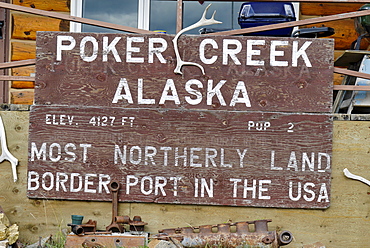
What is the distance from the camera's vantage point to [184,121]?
3.49 metres

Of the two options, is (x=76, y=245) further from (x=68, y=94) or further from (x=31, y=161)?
(x=68, y=94)

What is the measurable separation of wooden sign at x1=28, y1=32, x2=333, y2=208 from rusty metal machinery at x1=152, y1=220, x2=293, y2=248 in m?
0.22

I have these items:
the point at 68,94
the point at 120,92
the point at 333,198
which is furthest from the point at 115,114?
the point at 333,198

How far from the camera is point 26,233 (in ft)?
11.7

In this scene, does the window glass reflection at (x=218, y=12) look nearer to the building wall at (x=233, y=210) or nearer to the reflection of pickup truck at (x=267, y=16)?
the reflection of pickup truck at (x=267, y=16)

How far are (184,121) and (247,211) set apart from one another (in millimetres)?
862

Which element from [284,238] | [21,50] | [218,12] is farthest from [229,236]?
[21,50]

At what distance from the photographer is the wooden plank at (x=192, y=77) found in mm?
3473

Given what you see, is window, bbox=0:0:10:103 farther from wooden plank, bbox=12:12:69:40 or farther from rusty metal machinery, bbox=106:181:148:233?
rusty metal machinery, bbox=106:181:148:233

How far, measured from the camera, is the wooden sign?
11.3 ft

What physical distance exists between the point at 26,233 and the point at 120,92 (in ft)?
4.48

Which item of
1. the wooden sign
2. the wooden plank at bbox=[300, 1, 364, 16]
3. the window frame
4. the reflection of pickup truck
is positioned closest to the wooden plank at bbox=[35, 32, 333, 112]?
the wooden sign

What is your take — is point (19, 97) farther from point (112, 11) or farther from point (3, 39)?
point (112, 11)

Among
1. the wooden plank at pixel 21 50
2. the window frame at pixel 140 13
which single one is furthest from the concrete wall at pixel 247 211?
the window frame at pixel 140 13
